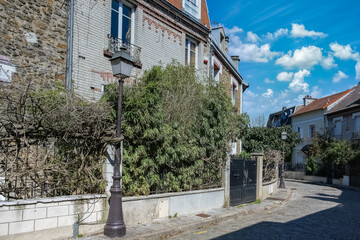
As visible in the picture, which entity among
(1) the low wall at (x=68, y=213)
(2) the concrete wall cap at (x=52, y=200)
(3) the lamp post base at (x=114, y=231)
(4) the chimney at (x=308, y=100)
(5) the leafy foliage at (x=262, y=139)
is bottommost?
(3) the lamp post base at (x=114, y=231)

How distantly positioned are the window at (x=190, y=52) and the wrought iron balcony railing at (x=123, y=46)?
314cm

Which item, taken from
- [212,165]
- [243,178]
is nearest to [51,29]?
[212,165]

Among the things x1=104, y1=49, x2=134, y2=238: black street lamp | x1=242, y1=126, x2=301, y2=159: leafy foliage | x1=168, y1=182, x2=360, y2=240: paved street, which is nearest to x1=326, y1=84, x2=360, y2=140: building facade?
x1=242, y1=126, x2=301, y2=159: leafy foliage

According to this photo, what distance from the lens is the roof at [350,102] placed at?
26.6m

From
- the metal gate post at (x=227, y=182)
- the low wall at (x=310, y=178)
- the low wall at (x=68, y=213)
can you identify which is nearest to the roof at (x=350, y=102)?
the low wall at (x=310, y=178)

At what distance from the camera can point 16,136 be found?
5.55m

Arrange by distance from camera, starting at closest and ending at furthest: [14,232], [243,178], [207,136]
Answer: [14,232] < [207,136] < [243,178]

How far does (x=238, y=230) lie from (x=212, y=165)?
2.65 meters

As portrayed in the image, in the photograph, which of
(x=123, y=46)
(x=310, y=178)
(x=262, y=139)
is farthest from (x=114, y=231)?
(x=310, y=178)

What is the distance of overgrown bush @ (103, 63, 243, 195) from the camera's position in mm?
7105

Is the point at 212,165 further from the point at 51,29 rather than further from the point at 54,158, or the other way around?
the point at 51,29

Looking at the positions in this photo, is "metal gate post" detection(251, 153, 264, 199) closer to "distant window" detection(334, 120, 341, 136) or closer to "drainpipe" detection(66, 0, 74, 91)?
"drainpipe" detection(66, 0, 74, 91)

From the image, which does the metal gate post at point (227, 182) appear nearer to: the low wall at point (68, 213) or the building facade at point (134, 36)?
the low wall at point (68, 213)

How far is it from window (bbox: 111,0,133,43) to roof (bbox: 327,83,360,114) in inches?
843
